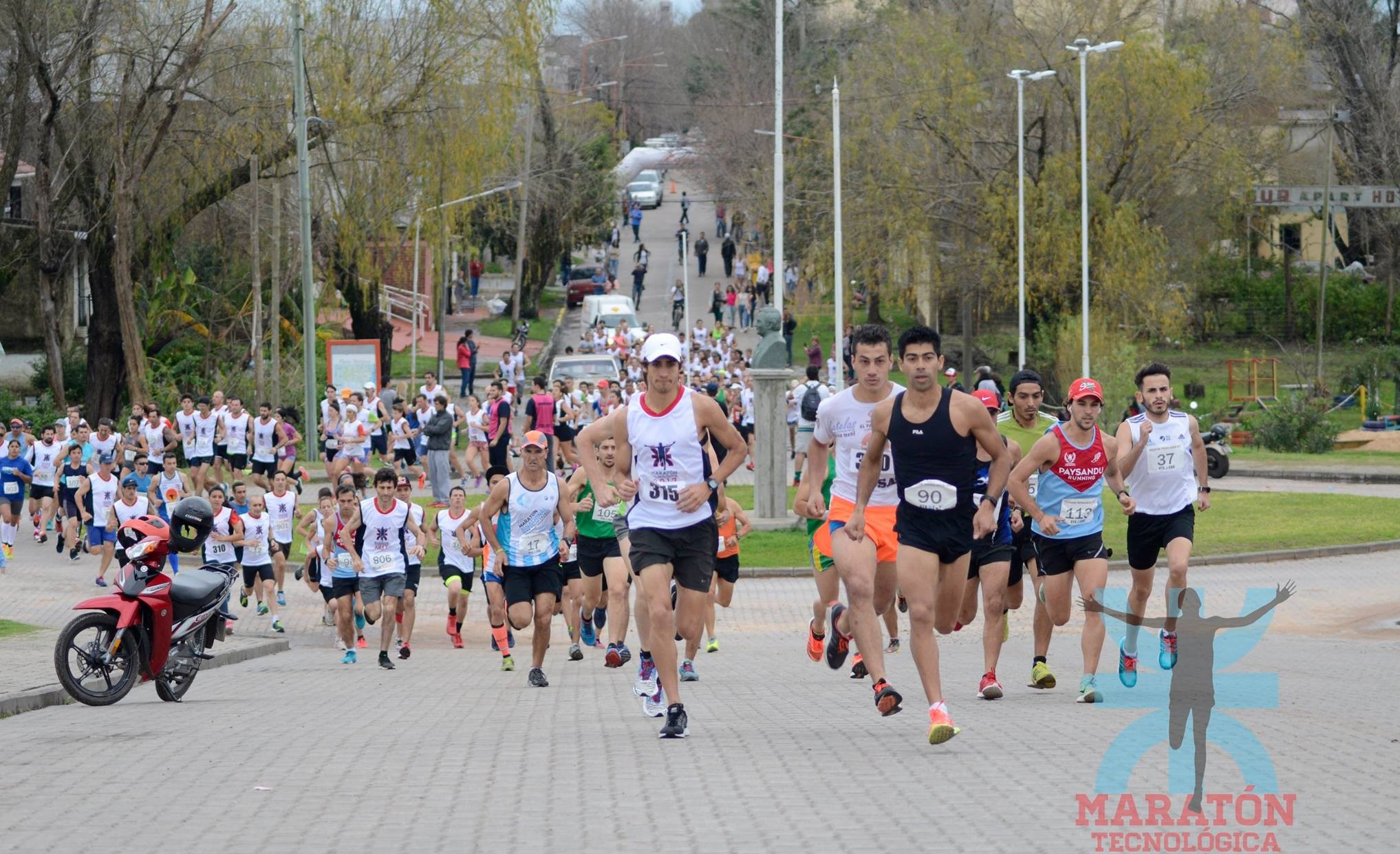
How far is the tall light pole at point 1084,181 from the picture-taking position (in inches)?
1645

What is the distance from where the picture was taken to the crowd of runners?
351 inches

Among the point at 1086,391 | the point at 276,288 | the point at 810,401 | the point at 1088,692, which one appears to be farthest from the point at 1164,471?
the point at 276,288

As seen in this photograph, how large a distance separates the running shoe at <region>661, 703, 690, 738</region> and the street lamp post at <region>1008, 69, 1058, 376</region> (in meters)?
34.0

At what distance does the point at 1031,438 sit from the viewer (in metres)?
11.8

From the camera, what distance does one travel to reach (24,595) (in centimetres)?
2064

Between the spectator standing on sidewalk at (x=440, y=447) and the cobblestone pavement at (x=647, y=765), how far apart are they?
14868mm

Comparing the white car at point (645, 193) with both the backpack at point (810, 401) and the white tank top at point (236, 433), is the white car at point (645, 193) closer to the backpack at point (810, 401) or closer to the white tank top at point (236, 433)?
the backpack at point (810, 401)

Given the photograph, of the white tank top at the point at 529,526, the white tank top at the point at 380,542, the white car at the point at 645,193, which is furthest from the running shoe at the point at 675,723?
the white car at the point at 645,193

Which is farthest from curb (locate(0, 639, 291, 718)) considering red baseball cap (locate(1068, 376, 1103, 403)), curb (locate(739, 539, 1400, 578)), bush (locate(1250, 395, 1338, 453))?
bush (locate(1250, 395, 1338, 453))

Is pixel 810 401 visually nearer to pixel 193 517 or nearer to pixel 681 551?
pixel 193 517

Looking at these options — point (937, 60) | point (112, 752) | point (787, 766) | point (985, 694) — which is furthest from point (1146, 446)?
point (937, 60)

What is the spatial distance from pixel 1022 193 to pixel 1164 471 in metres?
34.6

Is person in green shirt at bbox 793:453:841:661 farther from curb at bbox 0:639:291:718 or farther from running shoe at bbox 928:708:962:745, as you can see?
curb at bbox 0:639:291:718

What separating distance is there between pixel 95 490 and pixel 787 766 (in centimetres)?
1697
